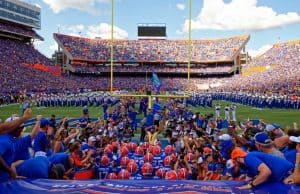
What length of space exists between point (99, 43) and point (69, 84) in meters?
16.5

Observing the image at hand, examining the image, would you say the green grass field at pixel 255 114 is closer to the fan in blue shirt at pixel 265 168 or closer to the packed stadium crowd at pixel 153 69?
the fan in blue shirt at pixel 265 168

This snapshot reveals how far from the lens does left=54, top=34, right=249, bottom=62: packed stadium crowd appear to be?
231 ft

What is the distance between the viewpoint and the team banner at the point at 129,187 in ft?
11.5

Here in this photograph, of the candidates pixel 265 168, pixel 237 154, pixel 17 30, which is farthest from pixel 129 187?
pixel 17 30

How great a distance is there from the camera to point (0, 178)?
3.84 m

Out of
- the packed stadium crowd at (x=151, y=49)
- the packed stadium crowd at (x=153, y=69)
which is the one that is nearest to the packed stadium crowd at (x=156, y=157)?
the packed stadium crowd at (x=153, y=69)

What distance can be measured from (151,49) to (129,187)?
229 ft

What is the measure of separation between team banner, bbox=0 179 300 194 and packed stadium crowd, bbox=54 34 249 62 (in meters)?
66.9

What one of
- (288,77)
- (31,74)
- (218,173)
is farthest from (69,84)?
(218,173)

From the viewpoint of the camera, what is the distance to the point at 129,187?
366cm

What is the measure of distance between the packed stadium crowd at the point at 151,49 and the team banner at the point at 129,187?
66853 millimetres

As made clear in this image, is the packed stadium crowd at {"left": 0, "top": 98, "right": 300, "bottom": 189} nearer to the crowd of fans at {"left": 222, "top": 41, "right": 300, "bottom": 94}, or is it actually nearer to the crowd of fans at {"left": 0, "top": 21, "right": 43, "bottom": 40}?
the crowd of fans at {"left": 222, "top": 41, "right": 300, "bottom": 94}

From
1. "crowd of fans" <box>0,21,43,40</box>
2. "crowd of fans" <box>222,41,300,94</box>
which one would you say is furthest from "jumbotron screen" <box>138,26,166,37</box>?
"crowd of fans" <box>222,41,300,94</box>

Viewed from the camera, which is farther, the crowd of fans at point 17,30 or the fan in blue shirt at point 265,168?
the crowd of fans at point 17,30
